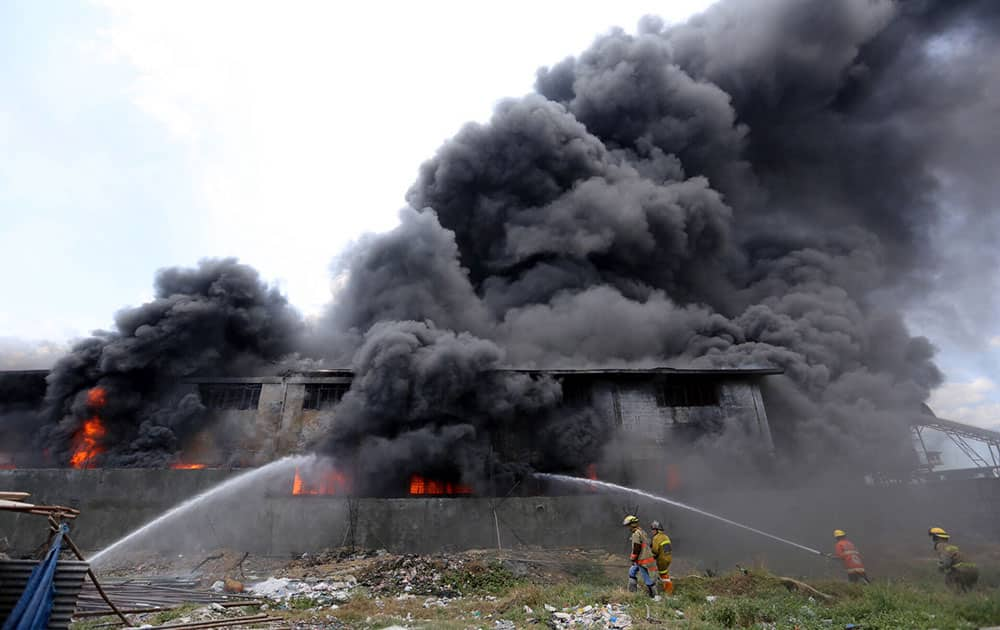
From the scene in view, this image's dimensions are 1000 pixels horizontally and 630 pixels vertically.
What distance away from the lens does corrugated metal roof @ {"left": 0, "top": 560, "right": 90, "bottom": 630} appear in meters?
5.27

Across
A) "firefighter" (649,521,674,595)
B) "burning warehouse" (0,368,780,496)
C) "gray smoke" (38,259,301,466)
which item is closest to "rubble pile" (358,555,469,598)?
"firefighter" (649,521,674,595)

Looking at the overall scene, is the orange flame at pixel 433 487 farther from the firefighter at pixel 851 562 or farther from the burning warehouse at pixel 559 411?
the firefighter at pixel 851 562

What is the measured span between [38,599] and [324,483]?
1647 centimetres

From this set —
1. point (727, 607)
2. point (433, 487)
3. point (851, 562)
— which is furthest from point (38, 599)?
point (433, 487)

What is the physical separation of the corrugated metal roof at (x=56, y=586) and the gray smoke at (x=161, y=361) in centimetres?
1895

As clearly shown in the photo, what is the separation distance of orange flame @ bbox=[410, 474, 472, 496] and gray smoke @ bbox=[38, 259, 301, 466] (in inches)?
416

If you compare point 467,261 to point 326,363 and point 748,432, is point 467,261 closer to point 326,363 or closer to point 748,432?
point 326,363

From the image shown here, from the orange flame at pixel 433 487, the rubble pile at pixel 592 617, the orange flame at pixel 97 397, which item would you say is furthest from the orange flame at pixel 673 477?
the orange flame at pixel 97 397

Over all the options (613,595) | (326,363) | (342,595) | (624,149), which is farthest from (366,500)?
(624,149)

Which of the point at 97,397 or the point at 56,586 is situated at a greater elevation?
the point at 97,397

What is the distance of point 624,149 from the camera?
3866cm

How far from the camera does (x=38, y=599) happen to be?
5152mm

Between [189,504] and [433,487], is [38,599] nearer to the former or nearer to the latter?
[189,504]

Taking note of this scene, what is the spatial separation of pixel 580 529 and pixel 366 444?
8910mm
